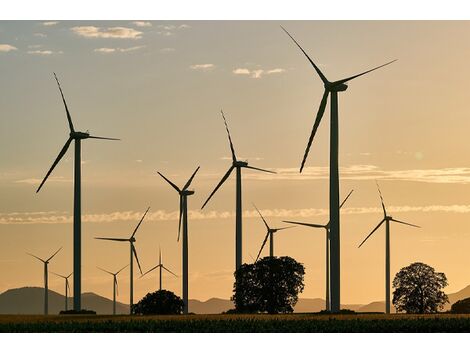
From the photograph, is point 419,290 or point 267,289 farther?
point 419,290

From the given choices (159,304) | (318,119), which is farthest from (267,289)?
(318,119)

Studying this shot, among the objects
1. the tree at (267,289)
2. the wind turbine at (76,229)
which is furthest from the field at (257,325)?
the tree at (267,289)

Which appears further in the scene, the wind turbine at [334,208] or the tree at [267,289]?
the tree at [267,289]

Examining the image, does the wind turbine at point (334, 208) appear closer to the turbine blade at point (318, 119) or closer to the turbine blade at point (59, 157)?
the turbine blade at point (318, 119)

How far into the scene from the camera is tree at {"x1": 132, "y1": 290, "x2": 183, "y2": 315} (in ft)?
355

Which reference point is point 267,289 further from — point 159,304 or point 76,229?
point 76,229

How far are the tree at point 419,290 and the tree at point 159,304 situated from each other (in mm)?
22042

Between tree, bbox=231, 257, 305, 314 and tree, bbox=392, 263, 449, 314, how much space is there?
15991 mm

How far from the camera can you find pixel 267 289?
4139 inches

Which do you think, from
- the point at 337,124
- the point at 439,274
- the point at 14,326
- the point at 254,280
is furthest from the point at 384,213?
the point at 14,326

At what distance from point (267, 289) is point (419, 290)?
1897cm

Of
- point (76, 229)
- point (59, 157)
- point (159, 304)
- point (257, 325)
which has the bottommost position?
point (257, 325)

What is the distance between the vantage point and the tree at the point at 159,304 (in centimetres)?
10819
